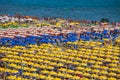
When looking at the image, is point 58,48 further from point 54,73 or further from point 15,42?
point 54,73

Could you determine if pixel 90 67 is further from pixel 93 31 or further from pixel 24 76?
pixel 93 31

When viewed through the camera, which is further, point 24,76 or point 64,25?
point 64,25

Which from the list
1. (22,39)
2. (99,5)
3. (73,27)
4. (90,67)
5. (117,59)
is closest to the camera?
(90,67)

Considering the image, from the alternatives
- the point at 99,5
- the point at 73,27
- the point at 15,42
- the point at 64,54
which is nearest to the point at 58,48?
the point at 64,54

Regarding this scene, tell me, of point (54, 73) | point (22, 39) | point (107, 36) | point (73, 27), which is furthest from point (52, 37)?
point (54, 73)

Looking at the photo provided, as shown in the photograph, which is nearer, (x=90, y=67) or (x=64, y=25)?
(x=90, y=67)

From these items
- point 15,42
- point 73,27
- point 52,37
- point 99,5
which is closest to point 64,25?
point 73,27

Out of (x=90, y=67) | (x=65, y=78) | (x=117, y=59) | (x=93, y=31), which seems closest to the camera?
(x=65, y=78)

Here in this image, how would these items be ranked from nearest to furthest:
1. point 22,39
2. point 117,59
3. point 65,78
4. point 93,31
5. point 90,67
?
point 65,78 < point 90,67 < point 117,59 < point 22,39 < point 93,31

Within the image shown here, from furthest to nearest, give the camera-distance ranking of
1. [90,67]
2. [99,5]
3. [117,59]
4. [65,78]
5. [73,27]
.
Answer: [99,5] < [73,27] < [117,59] < [90,67] < [65,78]
